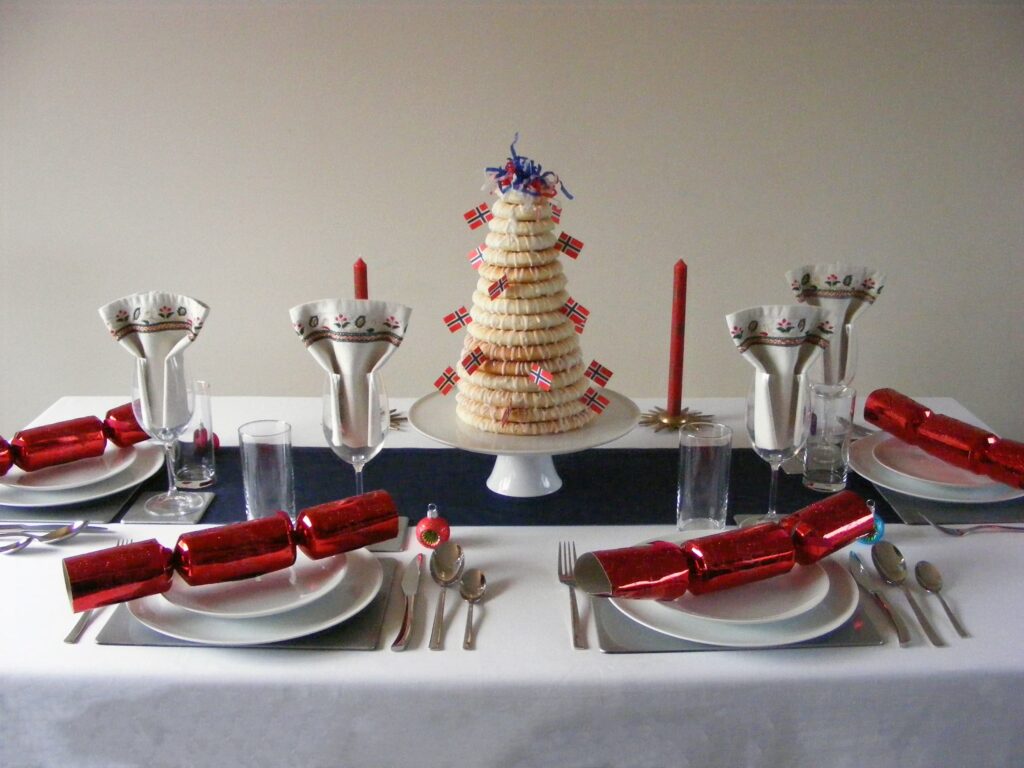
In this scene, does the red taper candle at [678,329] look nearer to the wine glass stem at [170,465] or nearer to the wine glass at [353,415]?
the wine glass at [353,415]

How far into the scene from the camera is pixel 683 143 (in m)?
2.43

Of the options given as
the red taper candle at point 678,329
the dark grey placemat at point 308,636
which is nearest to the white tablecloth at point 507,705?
the dark grey placemat at point 308,636

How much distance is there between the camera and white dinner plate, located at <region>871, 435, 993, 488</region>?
121cm

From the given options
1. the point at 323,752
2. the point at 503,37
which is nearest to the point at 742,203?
the point at 503,37

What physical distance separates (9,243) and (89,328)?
305mm

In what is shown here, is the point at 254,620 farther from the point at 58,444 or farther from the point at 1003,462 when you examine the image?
the point at 1003,462

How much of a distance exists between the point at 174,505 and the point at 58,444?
8.5 inches

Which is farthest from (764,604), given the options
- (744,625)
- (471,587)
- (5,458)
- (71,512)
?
(5,458)

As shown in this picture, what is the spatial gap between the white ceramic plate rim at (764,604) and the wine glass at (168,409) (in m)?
0.63

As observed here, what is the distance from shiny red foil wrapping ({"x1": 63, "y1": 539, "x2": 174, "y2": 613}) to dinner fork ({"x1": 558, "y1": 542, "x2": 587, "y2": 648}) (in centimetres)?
40

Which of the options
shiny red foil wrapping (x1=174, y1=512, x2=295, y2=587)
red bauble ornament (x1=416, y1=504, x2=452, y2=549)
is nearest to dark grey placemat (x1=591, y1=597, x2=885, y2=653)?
red bauble ornament (x1=416, y1=504, x2=452, y2=549)

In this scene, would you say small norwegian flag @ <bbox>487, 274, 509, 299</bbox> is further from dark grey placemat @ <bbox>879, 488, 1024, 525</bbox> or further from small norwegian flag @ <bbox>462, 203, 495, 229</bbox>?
dark grey placemat @ <bbox>879, 488, 1024, 525</bbox>

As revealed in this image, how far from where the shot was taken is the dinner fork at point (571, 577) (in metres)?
0.88

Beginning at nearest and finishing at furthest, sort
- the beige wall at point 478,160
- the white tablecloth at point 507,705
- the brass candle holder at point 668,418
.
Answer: the white tablecloth at point 507,705 → the brass candle holder at point 668,418 → the beige wall at point 478,160
